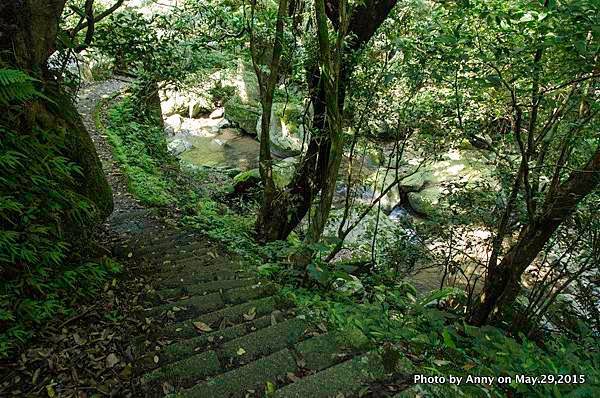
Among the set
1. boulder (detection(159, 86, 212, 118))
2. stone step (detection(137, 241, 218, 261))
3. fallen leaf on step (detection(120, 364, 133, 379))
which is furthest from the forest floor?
boulder (detection(159, 86, 212, 118))

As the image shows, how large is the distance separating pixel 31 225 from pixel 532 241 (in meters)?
4.98

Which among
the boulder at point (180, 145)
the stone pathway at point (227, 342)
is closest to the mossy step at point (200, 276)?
the stone pathway at point (227, 342)

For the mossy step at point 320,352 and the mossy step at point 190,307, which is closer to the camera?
the mossy step at point 320,352

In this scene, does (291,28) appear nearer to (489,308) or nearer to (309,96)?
(309,96)

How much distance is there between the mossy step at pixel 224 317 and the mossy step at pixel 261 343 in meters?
0.34

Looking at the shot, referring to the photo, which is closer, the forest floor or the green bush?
the forest floor

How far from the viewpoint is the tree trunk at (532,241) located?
154 inches

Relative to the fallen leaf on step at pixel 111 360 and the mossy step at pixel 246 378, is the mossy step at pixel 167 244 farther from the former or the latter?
the mossy step at pixel 246 378

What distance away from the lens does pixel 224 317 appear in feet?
9.94

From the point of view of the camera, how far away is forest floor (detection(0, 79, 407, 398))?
2152 mm

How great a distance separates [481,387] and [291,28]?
5305 mm

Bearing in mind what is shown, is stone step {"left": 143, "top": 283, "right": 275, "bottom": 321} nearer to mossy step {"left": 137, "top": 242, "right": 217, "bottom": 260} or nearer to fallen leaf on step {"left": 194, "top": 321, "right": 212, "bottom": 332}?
fallen leaf on step {"left": 194, "top": 321, "right": 212, "bottom": 332}

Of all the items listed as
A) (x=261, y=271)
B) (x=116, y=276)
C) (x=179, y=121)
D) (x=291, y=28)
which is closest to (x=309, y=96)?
(x=291, y=28)

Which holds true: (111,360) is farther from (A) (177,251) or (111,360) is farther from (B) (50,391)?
(A) (177,251)
